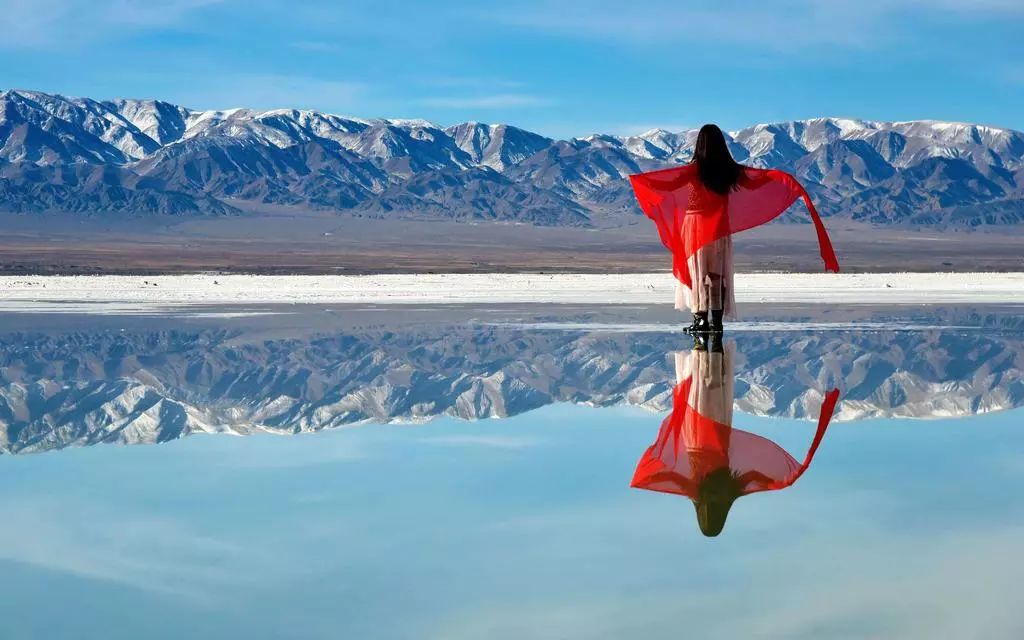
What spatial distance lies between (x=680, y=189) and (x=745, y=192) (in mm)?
596

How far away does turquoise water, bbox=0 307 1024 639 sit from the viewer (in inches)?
150

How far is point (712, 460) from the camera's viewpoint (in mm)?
6285

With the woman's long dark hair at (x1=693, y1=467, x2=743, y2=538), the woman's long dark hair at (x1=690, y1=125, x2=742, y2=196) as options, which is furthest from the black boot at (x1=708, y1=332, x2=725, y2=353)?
the woman's long dark hair at (x1=693, y1=467, x2=743, y2=538)

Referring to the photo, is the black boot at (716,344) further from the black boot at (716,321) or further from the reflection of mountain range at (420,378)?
the reflection of mountain range at (420,378)

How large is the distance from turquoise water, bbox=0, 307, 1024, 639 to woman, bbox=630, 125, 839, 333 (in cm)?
605

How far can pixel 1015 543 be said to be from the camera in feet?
15.4

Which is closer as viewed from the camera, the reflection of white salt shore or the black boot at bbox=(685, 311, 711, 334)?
the black boot at bbox=(685, 311, 711, 334)

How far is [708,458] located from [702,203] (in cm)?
787

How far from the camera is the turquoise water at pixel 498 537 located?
3.82 meters

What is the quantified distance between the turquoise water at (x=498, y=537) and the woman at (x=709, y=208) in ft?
19.8

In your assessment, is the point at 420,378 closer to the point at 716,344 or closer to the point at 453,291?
the point at 716,344

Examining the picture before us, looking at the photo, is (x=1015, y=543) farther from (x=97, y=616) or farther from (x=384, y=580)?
(x=97, y=616)

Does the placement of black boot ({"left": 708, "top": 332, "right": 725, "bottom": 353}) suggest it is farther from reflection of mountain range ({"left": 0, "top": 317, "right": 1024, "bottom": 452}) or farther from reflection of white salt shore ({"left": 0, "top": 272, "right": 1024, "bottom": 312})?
reflection of white salt shore ({"left": 0, "top": 272, "right": 1024, "bottom": 312})

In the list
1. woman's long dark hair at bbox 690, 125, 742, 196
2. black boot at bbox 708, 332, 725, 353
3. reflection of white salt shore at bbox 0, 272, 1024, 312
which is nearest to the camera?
black boot at bbox 708, 332, 725, 353
